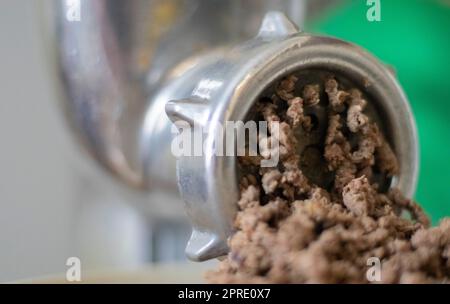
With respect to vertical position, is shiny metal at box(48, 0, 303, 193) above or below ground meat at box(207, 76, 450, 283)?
above

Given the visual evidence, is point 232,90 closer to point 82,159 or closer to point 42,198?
point 82,159

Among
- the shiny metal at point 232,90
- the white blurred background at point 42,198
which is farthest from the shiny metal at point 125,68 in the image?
the white blurred background at point 42,198

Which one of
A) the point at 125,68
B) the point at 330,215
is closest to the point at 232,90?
the point at 330,215

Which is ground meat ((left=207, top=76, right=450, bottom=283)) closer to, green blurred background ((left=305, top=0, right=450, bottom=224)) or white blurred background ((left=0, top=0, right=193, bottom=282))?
green blurred background ((left=305, top=0, right=450, bottom=224))

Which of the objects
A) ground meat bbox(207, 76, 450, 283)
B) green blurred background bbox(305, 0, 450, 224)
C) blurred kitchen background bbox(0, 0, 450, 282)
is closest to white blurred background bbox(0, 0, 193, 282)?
blurred kitchen background bbox(0, 0, 450, 282)
